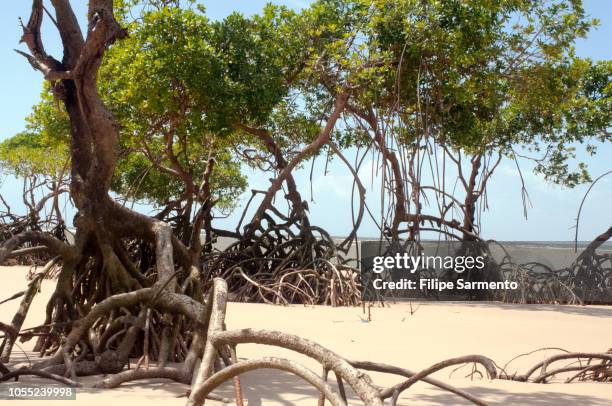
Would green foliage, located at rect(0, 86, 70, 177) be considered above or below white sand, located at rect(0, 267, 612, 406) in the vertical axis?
above

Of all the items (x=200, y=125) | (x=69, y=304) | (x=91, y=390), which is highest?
(x=200, y=125)

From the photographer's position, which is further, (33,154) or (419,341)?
(33,154)

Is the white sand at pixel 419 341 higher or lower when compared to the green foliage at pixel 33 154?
lower

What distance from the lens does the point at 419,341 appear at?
6660 millimetres

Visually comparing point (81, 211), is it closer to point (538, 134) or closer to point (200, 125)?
point (200, 125)

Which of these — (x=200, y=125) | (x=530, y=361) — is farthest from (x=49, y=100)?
(x=530, y=361)

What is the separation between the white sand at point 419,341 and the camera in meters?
3.82

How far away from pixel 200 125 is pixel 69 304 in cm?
493

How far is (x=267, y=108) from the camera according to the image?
31.5ft

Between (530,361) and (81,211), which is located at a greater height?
(81,211)

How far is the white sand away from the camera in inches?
150

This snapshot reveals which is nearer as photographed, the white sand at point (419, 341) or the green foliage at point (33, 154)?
the white sand at point (419, 341)

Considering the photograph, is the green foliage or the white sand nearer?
the white sand

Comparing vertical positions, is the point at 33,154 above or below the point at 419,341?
above
